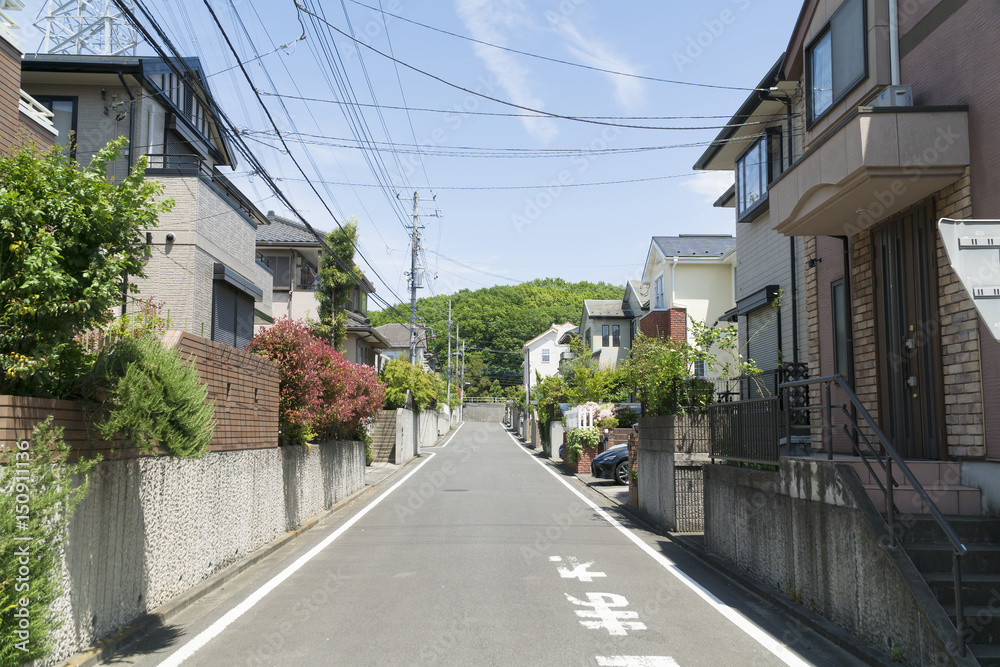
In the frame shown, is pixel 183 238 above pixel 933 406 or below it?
above

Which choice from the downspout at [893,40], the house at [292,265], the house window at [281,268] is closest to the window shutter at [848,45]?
the downspout at [893,40]

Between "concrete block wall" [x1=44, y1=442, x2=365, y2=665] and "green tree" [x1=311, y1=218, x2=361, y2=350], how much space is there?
1160 cm

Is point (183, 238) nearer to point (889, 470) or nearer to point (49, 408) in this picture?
point (49, 408)

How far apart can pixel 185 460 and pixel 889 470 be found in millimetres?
6833

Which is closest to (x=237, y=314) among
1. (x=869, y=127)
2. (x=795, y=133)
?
(x=795, y=133)

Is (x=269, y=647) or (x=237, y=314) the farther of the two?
(x=237, y=314)

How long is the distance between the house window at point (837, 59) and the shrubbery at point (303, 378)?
9.06m

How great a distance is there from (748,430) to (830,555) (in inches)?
117

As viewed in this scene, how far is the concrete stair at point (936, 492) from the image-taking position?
7078 millimetres

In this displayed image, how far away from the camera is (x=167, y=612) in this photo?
23.7 feet

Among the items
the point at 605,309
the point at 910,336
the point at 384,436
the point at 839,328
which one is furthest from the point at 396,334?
the point at 910,336

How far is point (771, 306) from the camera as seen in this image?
1678cm

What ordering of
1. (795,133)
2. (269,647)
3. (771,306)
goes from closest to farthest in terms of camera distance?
(269,647) → (795,133) → (771,306)

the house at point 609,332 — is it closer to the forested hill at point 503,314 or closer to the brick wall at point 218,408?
the forested hill at point 503,314
